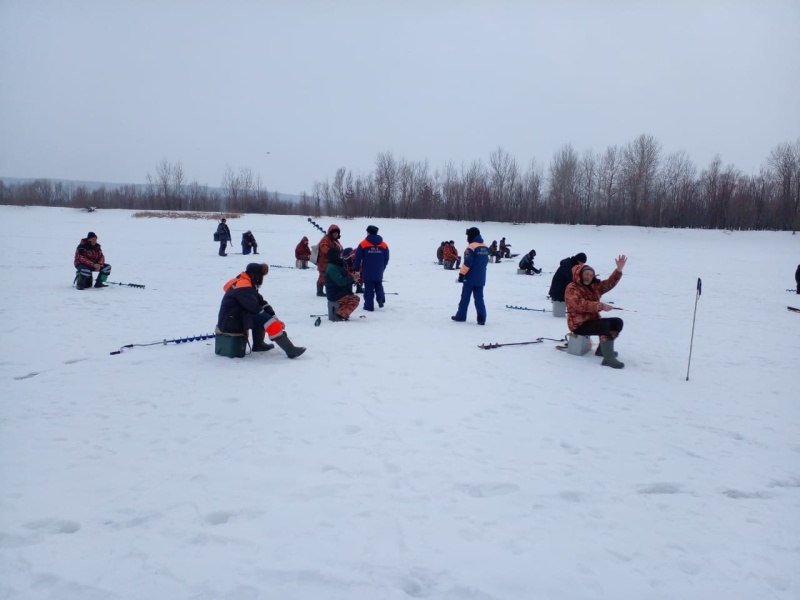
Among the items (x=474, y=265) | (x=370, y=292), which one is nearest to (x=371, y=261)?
(x=370, y=292)

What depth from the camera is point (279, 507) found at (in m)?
3.24

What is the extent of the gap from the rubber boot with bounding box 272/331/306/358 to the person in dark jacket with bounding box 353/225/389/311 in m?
3.71

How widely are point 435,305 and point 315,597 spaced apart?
9.22 m

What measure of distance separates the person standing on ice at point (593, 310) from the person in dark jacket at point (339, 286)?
3.80 meters

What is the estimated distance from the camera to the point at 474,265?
29.7 ft

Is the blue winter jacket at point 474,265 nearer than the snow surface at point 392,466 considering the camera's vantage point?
No

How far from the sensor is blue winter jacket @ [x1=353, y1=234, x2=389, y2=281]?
1005 cm

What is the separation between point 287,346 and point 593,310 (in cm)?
415

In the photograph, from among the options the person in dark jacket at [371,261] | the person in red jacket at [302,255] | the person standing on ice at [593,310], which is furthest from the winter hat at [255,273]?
the person in red jacket at [302,255]

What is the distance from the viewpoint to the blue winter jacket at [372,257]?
10.0 metres

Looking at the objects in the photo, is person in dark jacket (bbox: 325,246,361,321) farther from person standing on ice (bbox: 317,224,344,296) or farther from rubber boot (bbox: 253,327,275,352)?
rubber boot (bbox: 253,327,275,352)

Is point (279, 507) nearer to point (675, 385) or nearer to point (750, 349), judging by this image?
point (675, 385)

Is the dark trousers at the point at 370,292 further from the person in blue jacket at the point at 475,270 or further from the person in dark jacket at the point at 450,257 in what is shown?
the person in dark jacket at the point at 450,257

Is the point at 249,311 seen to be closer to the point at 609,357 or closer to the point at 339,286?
the point at 339,286
